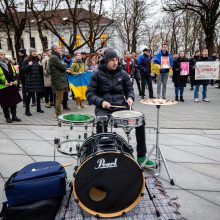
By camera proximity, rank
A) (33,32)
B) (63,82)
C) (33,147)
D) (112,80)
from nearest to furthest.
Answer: (112,80)
(33,147)
(63,82)
(33,32)

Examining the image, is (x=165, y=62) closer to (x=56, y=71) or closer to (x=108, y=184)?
(x=56, y=71)

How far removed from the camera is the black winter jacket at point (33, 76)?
8039 mm

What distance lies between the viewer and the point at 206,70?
10648 mm

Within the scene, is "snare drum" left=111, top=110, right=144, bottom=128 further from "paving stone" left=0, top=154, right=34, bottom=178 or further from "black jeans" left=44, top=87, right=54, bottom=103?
"black jeans" left=44, top=87, right=54, bottom=103

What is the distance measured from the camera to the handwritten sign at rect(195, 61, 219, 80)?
33.8 ft

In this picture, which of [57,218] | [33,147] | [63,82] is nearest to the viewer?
[57,218]

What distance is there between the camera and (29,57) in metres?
8.12

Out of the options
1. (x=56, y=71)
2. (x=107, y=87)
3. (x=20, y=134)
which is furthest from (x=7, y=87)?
(x=107, y=87)

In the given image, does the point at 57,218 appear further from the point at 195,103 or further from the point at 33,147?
the point at 195,103

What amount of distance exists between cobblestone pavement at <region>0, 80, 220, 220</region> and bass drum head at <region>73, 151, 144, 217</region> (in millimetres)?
756

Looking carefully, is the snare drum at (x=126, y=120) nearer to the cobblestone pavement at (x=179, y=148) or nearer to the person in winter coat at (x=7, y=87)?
the cobblestone pavement at (x=179, y=148)

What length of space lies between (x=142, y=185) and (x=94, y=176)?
1.78 feet

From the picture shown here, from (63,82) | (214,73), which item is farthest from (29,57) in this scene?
(214,73)

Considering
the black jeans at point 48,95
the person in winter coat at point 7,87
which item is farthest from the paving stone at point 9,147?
the black jeans at point 48,95
